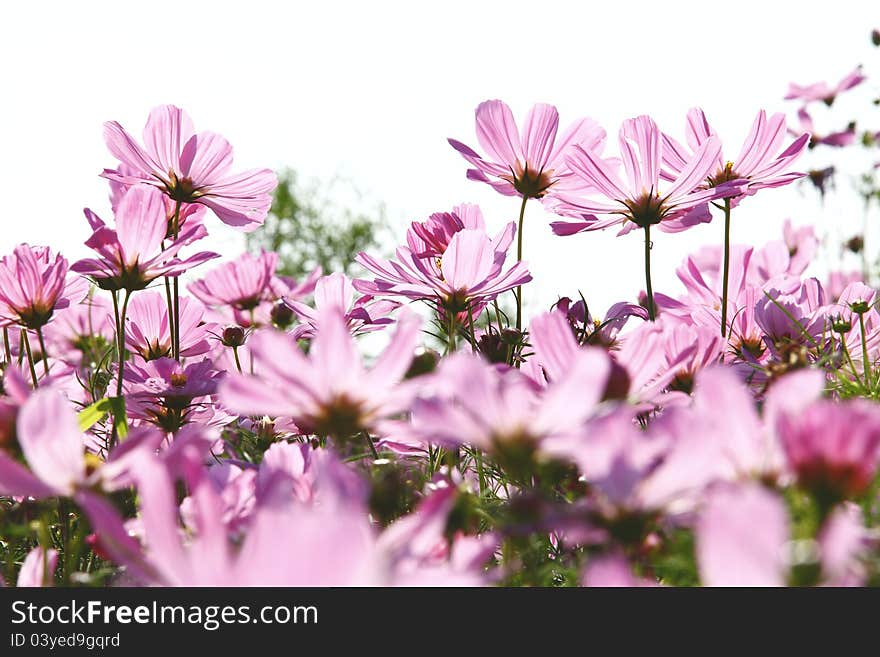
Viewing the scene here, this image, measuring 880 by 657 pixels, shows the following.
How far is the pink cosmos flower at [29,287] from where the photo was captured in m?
0.71

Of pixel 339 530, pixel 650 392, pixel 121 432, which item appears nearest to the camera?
pixel 339 530

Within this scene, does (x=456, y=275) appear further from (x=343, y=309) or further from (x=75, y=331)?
(x=75, y=331)

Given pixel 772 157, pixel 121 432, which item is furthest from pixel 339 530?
pixel 772 157

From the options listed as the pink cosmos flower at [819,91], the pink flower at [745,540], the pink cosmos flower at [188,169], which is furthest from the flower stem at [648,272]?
the pink cosmos flower at [819,91]

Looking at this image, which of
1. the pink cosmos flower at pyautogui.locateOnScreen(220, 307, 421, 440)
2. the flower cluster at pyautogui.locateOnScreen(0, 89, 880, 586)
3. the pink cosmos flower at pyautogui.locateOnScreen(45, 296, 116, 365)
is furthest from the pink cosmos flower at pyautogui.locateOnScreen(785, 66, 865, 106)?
the pink cosmos flower at pyautogui.locateOnScreen(220, 307, 421, 440)

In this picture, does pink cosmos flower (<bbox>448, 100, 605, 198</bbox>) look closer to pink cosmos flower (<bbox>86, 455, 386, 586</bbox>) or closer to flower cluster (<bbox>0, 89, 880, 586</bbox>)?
flower cluster (<bbox>0, 89, 880, 586</bbox>)

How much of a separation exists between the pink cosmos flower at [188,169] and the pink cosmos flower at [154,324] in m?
0.12

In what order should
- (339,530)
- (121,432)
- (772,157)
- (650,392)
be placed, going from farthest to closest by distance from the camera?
(772,157) < (121,432) < (650,392) < (339,530)

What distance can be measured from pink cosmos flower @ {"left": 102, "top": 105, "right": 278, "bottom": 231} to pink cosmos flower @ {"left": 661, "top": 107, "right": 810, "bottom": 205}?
0.40 m
